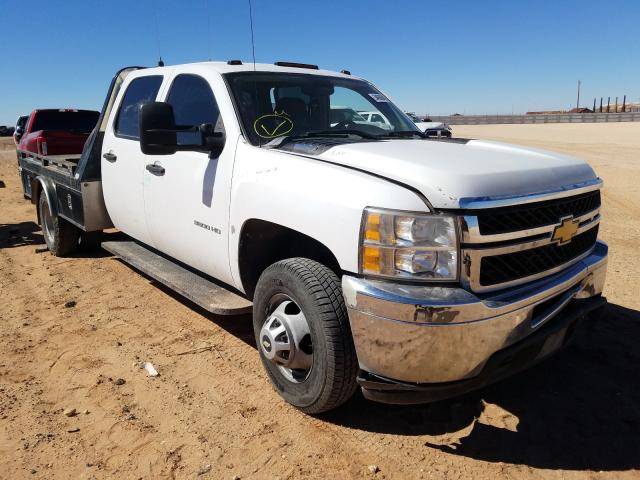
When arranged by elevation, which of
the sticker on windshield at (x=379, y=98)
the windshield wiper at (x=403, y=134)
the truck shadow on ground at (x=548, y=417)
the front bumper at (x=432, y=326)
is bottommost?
the truck shadow on ground at (x=548, y=417)

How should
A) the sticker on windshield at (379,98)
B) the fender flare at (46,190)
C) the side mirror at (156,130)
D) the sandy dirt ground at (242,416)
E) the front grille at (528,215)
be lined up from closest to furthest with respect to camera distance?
the front grille at (528,215)
the sandy dirt ground at (242,416)
the side mirror at (156,130)
the sticker on windshield at (379,98)
the fender flare at (46,190)

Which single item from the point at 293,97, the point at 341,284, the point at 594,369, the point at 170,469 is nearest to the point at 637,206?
the point at 594,369

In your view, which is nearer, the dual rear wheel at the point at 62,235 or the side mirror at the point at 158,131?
the side mirror at the point at 158,131

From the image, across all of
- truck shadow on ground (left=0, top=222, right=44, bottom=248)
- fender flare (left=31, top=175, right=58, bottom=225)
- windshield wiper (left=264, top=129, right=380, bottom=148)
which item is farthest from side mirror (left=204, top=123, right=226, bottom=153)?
truck shadow on ground (left=0, top=222, right=44, bottom=248)

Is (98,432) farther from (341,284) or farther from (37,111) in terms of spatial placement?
(37,111)

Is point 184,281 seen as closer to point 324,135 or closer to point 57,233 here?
point 324,135

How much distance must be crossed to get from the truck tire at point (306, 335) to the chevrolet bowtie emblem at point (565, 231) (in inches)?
45.6

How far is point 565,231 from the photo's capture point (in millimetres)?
2842

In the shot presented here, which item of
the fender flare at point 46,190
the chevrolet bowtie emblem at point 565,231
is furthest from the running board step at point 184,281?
the chevrolet bowtie emblem at point 565,231

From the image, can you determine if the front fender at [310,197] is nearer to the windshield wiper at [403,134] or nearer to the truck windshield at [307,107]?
the truck windshield at [307,107]

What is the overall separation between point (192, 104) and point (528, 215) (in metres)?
2.63

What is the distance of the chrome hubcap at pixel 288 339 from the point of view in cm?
296

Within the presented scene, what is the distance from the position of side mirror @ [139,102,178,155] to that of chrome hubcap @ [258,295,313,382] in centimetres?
120

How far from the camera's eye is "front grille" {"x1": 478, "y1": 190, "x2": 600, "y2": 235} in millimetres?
2498
